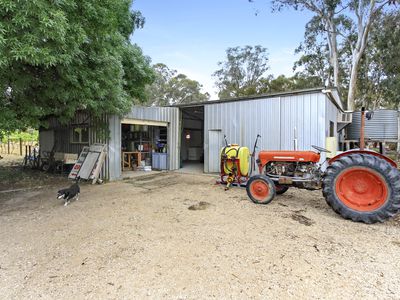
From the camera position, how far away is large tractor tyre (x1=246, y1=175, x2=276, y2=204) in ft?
16.8

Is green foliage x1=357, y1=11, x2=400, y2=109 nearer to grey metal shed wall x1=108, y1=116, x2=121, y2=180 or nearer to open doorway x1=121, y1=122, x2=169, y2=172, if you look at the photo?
open doorway x1=121, y1=122, x2=169, y2=172

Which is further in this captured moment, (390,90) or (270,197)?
(390,90)

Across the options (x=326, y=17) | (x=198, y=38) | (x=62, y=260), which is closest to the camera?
(x=62, y=260)

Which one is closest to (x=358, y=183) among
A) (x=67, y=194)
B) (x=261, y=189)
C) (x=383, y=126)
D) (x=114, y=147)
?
(x=261, y=189)

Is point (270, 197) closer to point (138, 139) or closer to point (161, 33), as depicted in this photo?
point (138, 139)

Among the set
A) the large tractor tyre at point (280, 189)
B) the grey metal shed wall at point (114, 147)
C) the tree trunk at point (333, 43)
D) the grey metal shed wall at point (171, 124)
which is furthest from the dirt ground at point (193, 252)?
the tree trunk at point (333, 43)

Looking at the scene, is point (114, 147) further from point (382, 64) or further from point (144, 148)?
point (382, 64)

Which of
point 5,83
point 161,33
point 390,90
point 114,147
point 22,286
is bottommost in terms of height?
point 22,286

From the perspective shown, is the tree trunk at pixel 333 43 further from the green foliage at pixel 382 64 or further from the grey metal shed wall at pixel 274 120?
the grey metal shed wall at pixel 274 120

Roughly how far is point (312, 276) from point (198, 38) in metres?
14.6

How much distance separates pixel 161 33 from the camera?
505 inches

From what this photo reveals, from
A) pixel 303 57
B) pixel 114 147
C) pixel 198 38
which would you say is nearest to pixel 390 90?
pixel 303 57

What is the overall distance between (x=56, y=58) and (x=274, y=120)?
21.7 feet

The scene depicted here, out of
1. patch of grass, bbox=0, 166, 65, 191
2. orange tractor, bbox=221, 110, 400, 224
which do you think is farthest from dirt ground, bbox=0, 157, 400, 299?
patch of grass, bbox=0, 166, 65, 191
